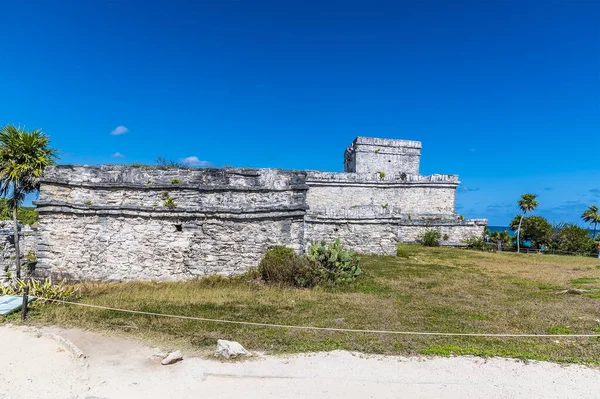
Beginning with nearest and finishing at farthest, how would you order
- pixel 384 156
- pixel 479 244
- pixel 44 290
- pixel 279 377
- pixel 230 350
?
1. pixel 279 377
2. pixel 230 350
3. pixel 44 290
4. pixel 479 244
5. pixel 384 156

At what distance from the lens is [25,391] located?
454cm

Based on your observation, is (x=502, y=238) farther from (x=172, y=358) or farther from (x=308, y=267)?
(x=172, y=358)

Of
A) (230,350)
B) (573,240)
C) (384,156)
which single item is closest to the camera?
(230,350)

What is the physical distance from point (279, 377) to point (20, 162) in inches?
365

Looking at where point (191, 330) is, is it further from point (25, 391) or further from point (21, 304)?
point (21, 304)

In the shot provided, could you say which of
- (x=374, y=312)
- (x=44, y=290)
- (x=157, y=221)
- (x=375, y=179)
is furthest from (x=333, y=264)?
(x=375, y=179)

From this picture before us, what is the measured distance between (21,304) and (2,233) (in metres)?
2.79

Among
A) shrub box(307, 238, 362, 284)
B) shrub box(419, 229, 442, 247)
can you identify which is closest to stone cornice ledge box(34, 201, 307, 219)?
shrub box(307, 238, 362, 284)

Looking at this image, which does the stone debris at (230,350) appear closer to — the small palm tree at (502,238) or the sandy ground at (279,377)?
the sandy ground at (279,377)

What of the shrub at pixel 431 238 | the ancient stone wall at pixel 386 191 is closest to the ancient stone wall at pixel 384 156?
the ancient stone wall at pixel 386 191

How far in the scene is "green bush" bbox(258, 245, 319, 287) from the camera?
9781mm

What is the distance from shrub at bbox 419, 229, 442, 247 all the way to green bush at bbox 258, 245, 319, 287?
1375 centimetres

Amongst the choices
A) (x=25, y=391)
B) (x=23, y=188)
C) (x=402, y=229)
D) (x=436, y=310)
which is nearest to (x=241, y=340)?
(x=25, y=391)

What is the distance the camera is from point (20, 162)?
966 cm
